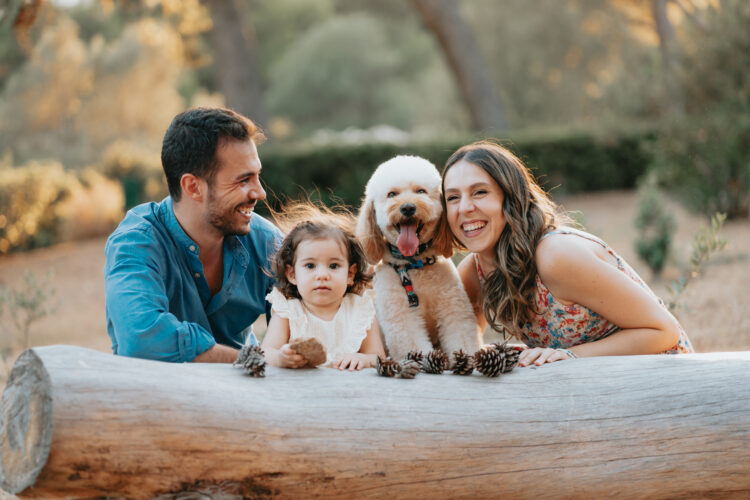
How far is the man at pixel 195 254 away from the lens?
114 inches

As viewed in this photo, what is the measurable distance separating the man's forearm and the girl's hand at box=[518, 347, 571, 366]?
1225mm

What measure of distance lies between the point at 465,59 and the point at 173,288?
46.0ft

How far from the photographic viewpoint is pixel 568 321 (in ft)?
10.6

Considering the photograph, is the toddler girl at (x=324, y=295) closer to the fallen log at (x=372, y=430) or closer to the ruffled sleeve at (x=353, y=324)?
the ruffled sleeve at (x=353, y=324)

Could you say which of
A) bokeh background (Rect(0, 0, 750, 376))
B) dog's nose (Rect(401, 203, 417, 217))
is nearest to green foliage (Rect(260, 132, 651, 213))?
bokeh background (Rect(0, 0, 750, 376))

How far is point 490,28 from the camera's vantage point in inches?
1122

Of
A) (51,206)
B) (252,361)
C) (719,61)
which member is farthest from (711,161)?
(51,206)

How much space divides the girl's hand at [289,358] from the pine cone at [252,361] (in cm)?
9

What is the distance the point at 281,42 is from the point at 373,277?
3766 cm

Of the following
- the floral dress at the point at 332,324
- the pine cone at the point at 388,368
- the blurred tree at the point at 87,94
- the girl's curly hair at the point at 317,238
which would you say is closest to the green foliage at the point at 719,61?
the girl's curly hair at the point at 317,238

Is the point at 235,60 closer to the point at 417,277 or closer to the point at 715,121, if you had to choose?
the point at 715,121

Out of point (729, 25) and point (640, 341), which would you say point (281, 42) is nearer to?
point (729, 25)

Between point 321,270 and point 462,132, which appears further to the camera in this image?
point 462,132

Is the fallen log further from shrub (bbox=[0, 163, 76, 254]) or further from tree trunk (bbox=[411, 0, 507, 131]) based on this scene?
tree trunk (bbox=[411, 0, 507, 131])
